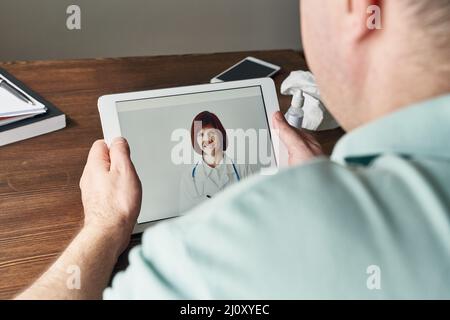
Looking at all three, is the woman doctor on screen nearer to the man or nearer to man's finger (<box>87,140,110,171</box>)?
man's finger (<box>87,140,110,171</box>)

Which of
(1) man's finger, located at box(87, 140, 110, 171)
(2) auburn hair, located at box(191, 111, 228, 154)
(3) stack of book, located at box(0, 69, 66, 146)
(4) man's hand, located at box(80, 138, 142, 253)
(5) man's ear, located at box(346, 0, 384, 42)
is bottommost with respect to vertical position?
(4) man's hand, located at box(80, 138, 142, 253)

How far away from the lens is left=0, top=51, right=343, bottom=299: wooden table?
0.92m

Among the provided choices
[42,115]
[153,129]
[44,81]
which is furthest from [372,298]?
[44,81]

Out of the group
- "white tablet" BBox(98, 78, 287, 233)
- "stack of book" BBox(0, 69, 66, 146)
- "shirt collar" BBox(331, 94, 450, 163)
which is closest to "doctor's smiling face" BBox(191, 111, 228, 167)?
"white tablet" BBox(98, 78, 287, 233)

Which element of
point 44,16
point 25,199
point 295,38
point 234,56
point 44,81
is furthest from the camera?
point 295,38

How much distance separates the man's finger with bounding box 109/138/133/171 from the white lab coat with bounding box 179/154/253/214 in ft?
0.39

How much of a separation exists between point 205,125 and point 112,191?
0.23m

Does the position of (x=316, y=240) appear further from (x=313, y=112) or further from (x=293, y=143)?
(x=313, y=112)

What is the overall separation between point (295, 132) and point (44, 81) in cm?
62

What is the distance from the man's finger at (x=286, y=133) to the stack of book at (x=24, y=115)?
1.47ft

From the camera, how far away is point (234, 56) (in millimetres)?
1561

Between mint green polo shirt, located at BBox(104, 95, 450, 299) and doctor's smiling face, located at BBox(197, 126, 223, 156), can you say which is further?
doctor's smiling face, located at BBox(197, 126, 223, 156)

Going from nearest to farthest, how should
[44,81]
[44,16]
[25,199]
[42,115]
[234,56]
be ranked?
[25,199], [42,115], [44,81], [234,56], [44,16]

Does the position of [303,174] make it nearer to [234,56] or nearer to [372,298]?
[372,298]
